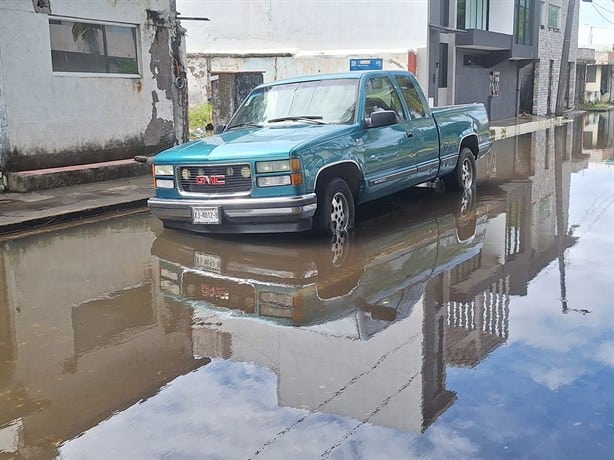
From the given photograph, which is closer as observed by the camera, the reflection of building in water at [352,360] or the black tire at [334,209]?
the reflection of building in water at [352,360]

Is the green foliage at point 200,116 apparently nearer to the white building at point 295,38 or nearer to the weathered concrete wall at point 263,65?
the white building at point 295,38

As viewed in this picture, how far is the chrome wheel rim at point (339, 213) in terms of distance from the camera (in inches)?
336

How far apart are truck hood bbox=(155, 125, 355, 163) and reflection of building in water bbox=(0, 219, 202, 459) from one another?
4.20 feet

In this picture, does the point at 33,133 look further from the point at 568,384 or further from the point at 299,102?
the point at 568,384

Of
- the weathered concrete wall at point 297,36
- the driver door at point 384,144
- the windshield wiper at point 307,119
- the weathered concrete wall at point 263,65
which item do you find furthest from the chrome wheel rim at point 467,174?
the weathered concrete wall at point 263,65

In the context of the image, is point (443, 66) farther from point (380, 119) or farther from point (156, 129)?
point (380, 119)

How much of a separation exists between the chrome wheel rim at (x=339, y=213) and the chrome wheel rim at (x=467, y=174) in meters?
3.82

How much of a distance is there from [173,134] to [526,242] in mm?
9620

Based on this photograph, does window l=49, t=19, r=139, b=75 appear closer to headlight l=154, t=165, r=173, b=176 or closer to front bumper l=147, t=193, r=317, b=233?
headlight l=154, t=165, r=173, b=176

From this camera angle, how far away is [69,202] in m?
11.3

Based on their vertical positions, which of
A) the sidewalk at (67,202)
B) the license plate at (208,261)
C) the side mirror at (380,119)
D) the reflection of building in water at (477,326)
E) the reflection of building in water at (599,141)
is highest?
the side mirror at (380,119)

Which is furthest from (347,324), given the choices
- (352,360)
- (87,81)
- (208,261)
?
(87,81)

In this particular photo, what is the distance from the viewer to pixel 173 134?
1616cm

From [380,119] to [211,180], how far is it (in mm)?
2188
